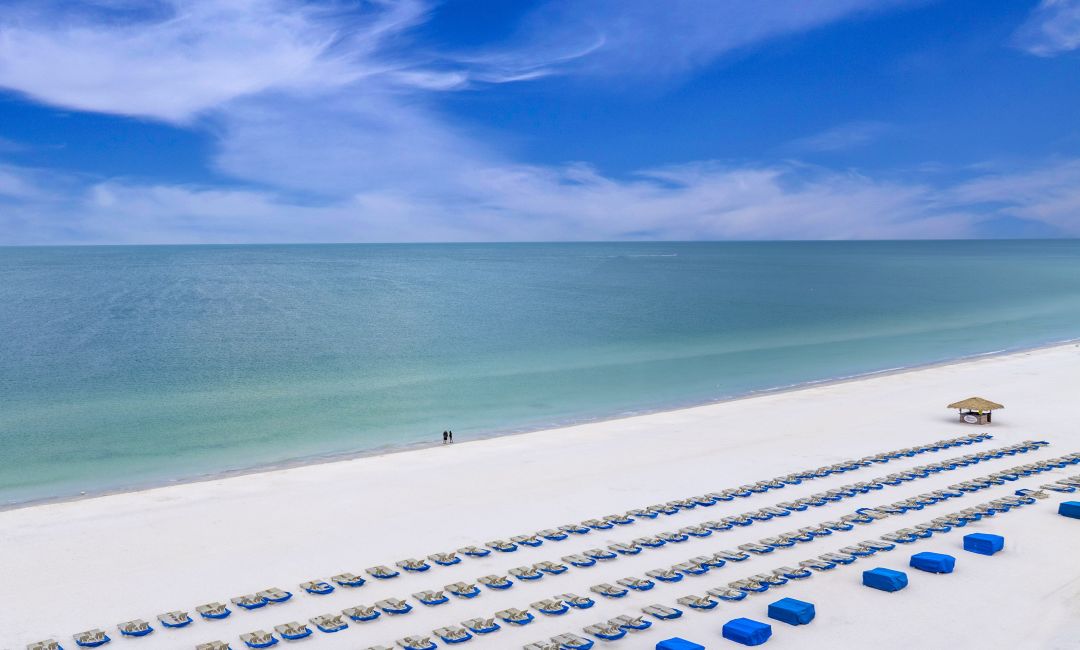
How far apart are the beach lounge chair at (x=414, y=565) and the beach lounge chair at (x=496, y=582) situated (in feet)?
4.97

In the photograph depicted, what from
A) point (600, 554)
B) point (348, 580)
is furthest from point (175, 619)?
point (600, 554)

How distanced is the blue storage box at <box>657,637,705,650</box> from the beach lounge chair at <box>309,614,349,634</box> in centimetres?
640

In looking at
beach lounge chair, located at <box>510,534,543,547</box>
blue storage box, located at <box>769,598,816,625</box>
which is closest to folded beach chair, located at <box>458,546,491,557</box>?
beach lounge chair, located at <box>510,534,543,547</box>

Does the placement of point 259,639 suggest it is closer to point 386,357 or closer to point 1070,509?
point 1070,509

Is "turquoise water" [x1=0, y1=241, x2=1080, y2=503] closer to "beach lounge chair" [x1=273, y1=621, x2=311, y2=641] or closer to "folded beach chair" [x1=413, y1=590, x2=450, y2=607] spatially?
"beach lounge chair" [x1=273, y1=621, x2=311, y2=641]

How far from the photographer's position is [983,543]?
19906mm

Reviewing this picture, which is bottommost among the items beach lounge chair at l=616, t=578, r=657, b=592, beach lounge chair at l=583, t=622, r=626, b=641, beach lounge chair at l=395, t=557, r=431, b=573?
beach lounge chair at l=583, t=622, r=626, b=641

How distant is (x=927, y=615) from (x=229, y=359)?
5049 cm

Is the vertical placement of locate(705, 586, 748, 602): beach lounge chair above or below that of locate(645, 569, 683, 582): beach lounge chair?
below

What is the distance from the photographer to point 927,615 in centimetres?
1683

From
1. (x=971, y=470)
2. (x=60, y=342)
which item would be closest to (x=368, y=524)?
(x=971, y=470)

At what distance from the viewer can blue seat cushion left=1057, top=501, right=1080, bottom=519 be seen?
22.2m

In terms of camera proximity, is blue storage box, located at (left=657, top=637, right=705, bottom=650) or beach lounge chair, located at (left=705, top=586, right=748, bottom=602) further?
beach lounge chair, located at (left=705, top=586, right=748, bottom=602)

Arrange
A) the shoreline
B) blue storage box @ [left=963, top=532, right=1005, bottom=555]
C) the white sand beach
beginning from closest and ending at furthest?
the white sand beach, blue storage box @ [left=963, top=532, right=1005, bottom=555], the shoreline
